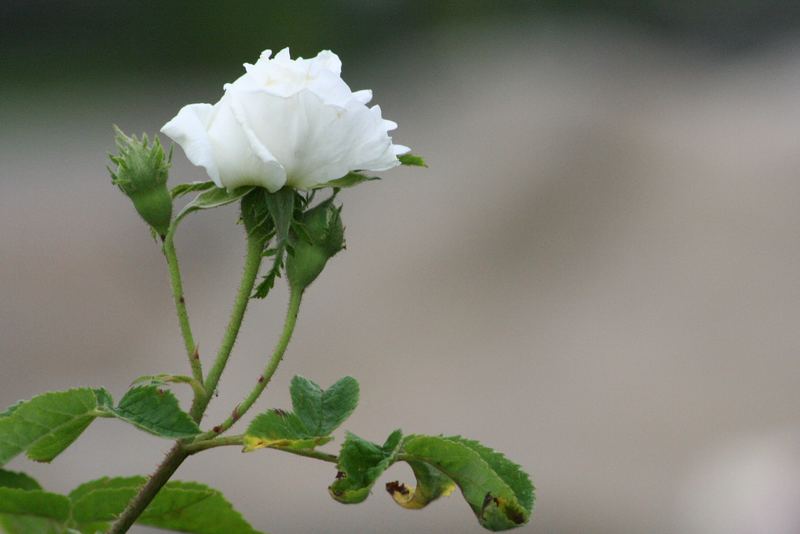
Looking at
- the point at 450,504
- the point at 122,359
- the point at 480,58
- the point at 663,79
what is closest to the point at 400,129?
the point at 480,58

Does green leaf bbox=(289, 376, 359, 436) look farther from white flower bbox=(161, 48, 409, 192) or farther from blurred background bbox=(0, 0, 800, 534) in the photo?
blurred background bbox=(0, 0, 800, 534)

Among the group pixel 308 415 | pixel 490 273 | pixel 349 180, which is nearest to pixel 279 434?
pixel 308 415

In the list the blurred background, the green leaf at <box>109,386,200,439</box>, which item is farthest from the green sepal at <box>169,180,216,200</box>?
the blurred background

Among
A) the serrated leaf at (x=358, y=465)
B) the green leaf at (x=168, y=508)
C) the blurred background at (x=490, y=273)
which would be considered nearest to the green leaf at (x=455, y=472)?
the serrated leaf at (x=358, y=465)

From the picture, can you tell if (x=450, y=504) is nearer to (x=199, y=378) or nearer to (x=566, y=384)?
(x=566, y=384)

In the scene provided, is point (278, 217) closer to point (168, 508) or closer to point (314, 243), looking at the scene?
point (314, 243)
